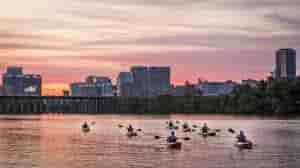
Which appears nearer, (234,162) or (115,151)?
(234,162)

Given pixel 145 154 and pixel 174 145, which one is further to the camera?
pixel 174 145

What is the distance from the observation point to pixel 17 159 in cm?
7538

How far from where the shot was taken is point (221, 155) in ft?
258

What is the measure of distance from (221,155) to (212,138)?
33.0 meters

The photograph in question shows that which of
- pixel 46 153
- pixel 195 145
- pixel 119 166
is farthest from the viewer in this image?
pixel 195 145

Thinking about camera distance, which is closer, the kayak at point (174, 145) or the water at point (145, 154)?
the water at point (145, 154)

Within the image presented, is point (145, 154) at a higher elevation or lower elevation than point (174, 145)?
lower

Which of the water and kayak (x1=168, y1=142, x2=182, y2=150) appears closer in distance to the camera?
the water

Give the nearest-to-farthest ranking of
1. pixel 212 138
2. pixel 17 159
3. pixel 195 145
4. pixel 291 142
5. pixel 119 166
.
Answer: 1. pixel 119 166
2. pixel 17 159
3. pixel 195 145
4. pixel 291 142
5. pixel 212 138

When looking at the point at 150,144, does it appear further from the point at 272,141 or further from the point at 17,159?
the point at 17,159

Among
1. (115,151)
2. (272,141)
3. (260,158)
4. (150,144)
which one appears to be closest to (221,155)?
(260,158)

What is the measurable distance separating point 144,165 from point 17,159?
14824mm

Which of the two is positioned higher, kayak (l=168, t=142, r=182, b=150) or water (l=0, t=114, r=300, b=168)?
kayak (l=168, t=142, r=182, b=150)

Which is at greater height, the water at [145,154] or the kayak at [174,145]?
the kayak at [174,145]
